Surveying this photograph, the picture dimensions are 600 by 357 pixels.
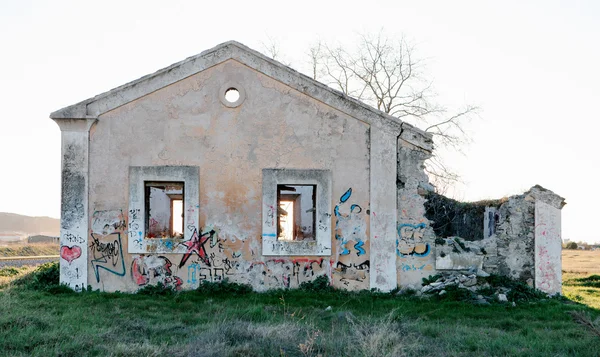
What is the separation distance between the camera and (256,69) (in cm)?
1257

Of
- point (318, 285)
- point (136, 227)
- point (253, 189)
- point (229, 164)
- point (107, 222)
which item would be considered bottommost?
point (318, 285)

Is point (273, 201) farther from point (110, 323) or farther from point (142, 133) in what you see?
point (110, 323)

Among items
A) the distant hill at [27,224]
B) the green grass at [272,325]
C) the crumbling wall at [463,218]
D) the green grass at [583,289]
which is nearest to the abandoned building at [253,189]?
the green grass at [272,325]

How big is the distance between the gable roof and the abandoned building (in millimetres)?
24

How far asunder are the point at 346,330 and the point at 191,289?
472cm

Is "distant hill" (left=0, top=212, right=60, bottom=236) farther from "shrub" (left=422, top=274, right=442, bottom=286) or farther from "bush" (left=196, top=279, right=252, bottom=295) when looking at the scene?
"shrub" (left=422, top=274, right=442, bottom=286)

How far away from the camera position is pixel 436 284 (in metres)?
12.2

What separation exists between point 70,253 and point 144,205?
1.81 meters

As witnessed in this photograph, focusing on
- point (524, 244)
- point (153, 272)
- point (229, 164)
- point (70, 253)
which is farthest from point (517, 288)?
point (70, 253)

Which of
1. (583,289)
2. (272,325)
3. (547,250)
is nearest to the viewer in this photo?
(272,325)

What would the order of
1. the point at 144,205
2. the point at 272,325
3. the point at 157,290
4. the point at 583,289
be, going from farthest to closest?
the point at 583,289 < the point at 144,205 < the point at 157,290 < the point at 272,325

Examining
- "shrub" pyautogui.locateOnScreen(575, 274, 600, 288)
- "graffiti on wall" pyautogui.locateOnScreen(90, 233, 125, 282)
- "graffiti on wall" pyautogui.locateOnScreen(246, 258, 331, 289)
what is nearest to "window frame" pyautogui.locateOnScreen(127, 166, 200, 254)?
"graffiti on wall" pyautogui.locateOnScreen(90, 233, 125, 282)

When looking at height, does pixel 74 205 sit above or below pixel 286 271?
above

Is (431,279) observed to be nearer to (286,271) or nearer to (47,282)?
(286,271)
